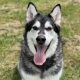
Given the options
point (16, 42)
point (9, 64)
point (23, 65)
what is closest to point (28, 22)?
point (23, 65)

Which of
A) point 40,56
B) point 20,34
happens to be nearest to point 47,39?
point 40,56

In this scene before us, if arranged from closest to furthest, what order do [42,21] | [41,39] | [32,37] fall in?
[41,39]
[32,37]
[42,21]

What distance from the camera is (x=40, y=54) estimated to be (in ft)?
20.1

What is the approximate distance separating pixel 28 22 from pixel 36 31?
32cm

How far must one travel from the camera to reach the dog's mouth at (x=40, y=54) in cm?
611

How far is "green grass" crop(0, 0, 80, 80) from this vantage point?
737cm

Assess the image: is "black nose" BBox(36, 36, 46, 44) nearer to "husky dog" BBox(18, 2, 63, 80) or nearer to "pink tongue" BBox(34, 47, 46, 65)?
"husky dog" BBox(18, 2, 63, 80)

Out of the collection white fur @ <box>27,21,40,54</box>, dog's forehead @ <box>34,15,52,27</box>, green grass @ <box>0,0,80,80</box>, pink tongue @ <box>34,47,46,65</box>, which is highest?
dog's forehead @ <box>34,15,52,27</box>

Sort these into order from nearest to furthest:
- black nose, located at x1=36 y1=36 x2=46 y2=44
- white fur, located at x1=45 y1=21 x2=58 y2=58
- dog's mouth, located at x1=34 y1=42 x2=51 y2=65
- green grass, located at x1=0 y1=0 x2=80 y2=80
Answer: black nose, located at x1=36 y1=36 x2=46 y2=44 → white fur, located at x1=45 y1=21 x2=58 y2=58 → dog's mouth, located at x1=34 y1=42 x2=51 y2=65 → green grass, located at x1=0 y1=0 x2=80 y2=80

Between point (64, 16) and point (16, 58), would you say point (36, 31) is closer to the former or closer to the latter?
point (16, 58)

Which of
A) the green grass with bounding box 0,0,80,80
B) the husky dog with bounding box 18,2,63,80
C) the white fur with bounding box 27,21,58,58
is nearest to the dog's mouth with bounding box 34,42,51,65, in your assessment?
the husky dog with bounding box 18,2,63,80

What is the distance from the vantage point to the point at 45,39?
587 cm

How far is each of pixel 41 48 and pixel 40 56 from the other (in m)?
0.15

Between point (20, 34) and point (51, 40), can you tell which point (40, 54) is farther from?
point (20, 34)
